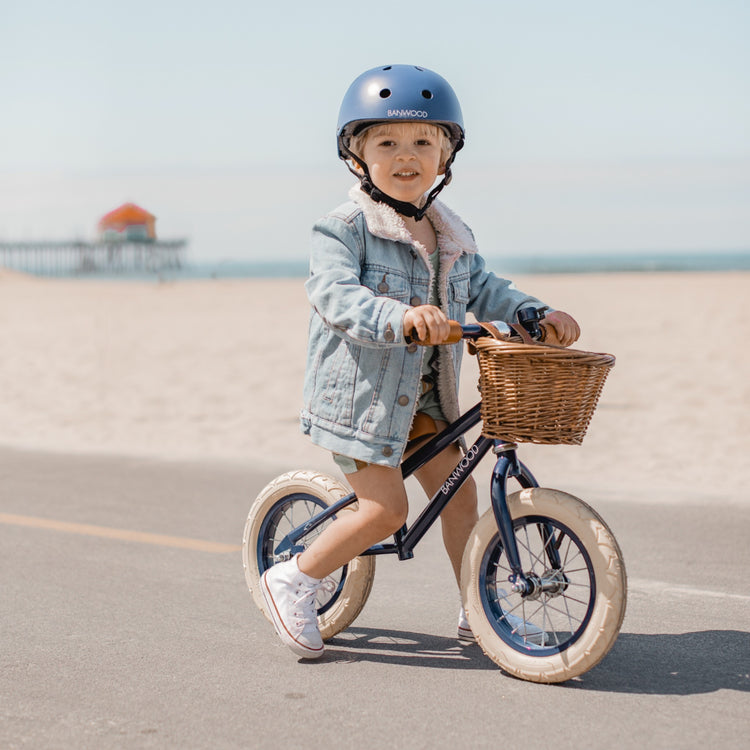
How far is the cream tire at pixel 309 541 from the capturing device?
13.7ft

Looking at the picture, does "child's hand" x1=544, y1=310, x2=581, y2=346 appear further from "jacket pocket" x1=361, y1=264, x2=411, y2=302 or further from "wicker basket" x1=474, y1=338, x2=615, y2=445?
"jacket pocket" x1=361, y1=264, x2=411, y2=302

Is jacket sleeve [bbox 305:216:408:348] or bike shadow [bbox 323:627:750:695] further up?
jacket sleeve [bbox 305:216:408:348]

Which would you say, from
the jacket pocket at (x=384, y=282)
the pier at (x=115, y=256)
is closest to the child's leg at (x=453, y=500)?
the jacket pocket at (x=384, y=282)

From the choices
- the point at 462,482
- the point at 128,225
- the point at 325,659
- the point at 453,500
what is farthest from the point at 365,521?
the point at 128,225

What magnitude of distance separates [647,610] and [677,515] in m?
2.01

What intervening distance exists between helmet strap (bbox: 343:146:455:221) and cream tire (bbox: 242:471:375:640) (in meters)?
1.08

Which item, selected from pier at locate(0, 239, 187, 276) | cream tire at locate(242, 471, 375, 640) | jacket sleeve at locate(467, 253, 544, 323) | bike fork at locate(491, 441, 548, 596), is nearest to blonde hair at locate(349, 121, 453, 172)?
jacket sleeve at locate(467, 253, 544, 323)

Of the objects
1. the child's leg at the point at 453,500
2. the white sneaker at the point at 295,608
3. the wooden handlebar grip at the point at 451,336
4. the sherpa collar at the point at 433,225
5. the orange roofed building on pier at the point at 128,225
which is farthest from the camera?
the orange roofed building on pier at the point at 128,225

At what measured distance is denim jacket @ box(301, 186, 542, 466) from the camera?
3695mm

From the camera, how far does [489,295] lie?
415cm

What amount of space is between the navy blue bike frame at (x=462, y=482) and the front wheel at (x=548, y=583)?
0.11ft

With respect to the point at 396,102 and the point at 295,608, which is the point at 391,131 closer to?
the point at 396,102

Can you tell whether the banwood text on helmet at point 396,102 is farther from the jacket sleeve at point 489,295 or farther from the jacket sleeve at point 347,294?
the jacket sleeve at point 489,295

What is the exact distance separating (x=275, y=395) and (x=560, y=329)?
8.55m
